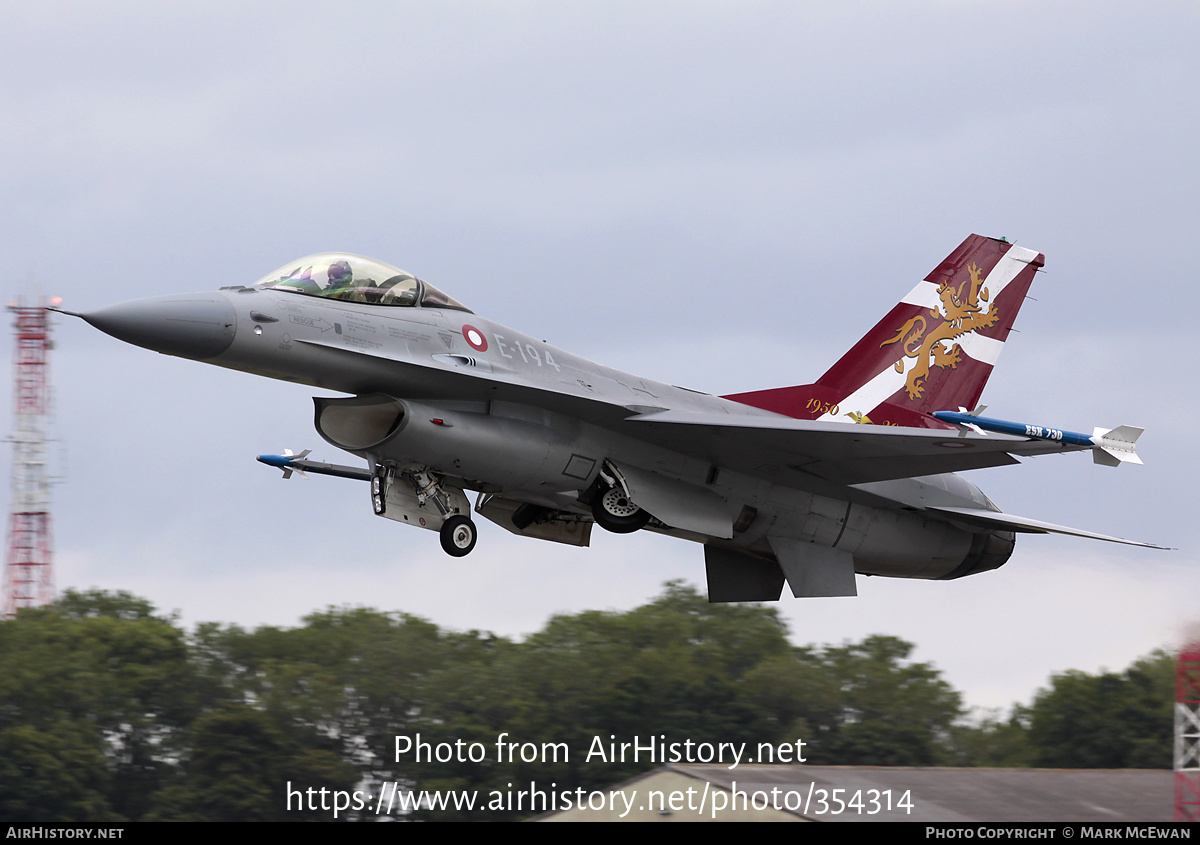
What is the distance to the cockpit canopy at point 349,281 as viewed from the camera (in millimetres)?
15656

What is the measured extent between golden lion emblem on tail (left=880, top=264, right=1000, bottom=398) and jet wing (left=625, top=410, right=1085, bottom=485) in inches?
110

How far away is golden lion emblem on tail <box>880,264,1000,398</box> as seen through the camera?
66.7 ft

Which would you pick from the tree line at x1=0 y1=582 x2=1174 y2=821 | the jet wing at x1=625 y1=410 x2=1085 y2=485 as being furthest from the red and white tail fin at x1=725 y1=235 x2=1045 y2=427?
the tree line at x1=0 y1=582 x2=1174 y2=821

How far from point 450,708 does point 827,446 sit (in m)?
32.0

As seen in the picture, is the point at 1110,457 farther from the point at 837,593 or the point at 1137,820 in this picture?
the point at 1137,820

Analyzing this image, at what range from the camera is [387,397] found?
15844mm

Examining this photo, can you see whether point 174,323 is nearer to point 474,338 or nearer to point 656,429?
point 474,338

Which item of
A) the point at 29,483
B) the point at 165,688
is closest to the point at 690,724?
the point at 165,688

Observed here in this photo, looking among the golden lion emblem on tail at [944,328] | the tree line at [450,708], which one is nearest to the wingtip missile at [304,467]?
the golden lion emblem on tail at [944,328]

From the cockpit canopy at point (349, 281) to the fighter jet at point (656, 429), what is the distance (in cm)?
2

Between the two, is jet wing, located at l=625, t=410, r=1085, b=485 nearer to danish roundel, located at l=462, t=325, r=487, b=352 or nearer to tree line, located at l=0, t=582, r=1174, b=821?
danish roundel, located at l=462, t=325, r=487, b=352

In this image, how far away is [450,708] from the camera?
1853 inches

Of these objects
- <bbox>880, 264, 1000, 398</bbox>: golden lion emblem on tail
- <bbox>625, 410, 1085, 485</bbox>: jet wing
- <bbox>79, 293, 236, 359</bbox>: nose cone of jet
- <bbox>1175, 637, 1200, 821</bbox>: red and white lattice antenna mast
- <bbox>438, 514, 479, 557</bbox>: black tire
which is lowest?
<bbox>1175, 637, 1200, 821</bbox>: red and white lattice antenna mast
